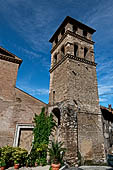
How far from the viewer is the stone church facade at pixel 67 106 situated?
9.52 m

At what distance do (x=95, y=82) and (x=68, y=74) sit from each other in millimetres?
3249

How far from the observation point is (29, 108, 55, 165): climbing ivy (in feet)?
30.8

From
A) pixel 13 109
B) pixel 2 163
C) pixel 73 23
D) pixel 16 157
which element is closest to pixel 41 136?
pixel 16 157

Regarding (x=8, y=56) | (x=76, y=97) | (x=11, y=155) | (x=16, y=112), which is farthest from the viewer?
(x=8, y=56)

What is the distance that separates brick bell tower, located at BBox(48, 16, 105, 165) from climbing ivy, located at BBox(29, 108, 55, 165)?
921 millimetres

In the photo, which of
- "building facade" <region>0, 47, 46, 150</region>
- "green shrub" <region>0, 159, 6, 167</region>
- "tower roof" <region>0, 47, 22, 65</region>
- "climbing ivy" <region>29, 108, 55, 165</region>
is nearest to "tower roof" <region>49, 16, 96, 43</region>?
"tower roof" <region>0, 47, 22, 65</region>

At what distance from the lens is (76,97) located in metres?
11.0

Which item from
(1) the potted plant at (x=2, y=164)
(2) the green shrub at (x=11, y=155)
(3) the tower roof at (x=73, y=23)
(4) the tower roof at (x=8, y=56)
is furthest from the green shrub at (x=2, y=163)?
(3) the tower roof at (x=73, y=23)

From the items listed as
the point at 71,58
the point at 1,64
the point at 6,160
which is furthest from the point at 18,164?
the point at 71,58

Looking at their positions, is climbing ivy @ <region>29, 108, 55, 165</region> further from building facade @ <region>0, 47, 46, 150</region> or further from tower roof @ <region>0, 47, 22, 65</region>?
tower roof @ <region>0, 47, 22, 65</region>

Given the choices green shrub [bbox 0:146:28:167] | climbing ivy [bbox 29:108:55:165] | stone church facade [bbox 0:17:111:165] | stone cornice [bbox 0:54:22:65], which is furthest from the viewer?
stone cornice [bbox 0:54:22:65]

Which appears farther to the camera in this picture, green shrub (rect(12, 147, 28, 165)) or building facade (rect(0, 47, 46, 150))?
building facade (rect(0, 47, 46, 150))

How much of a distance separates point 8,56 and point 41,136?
7713 mm

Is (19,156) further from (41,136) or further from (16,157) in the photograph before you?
(41,136)
